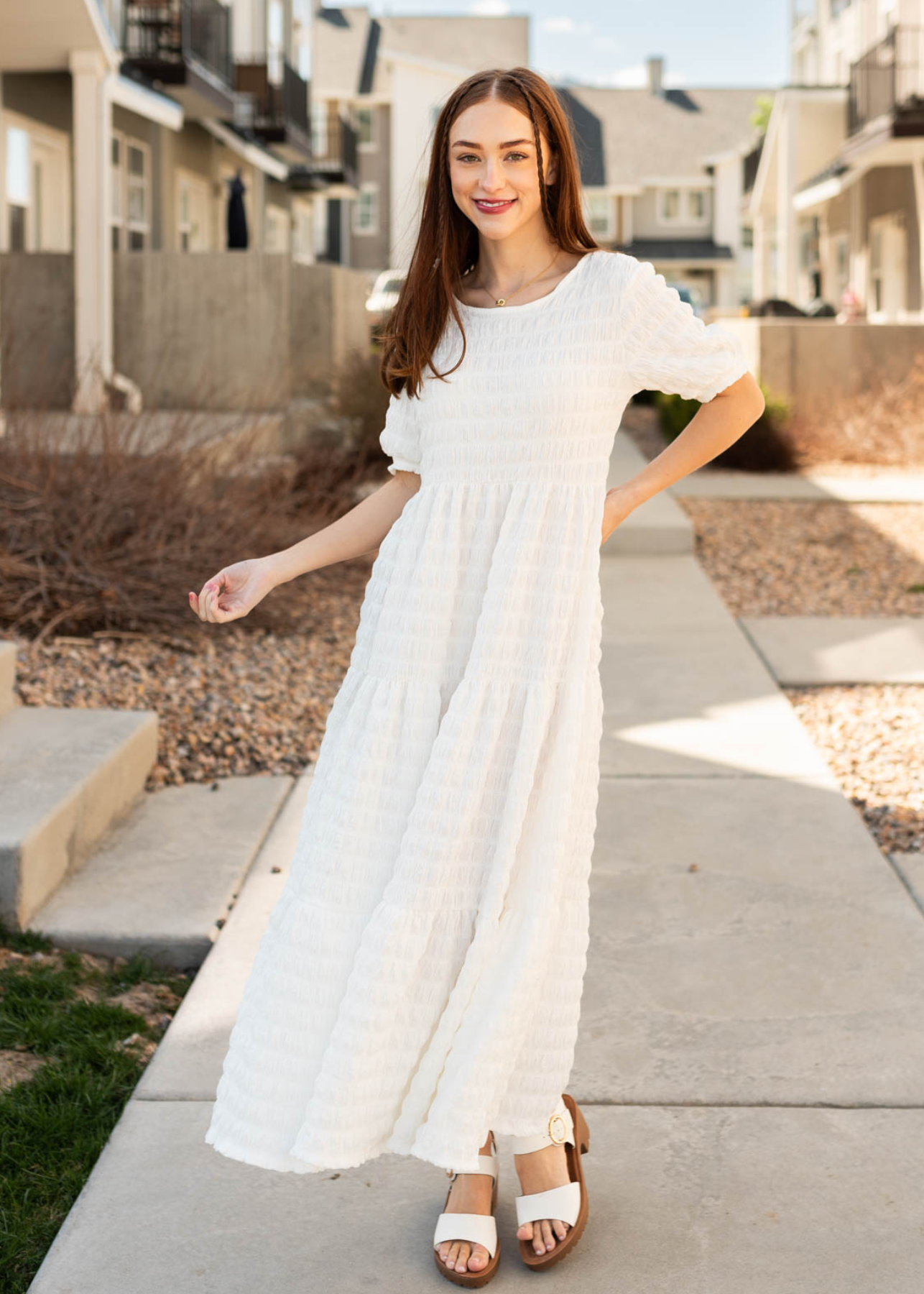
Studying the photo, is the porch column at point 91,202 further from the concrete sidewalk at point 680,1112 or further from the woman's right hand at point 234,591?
the woman's right hand at point 234,591

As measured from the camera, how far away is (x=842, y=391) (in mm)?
12703

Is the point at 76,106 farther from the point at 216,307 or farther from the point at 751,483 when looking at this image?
the point at 751,483

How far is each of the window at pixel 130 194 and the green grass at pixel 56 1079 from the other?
499 inches

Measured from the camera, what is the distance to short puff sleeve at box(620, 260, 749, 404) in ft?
6.86

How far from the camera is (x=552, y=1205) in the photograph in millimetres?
2195

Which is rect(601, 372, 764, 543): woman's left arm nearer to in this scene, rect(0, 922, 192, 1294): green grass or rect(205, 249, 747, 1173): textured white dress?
rect(205, 249, 747, 1173): textured white dress

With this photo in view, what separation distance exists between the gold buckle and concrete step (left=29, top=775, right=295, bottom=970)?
1.36 meters

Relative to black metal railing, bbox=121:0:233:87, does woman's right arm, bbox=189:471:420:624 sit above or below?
below

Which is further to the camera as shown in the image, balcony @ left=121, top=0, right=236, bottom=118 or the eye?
balcony @ left=121, top=0, right=236, bottom=118

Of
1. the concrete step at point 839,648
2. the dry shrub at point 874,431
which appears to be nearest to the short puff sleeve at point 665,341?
the concrete step at point 839,648

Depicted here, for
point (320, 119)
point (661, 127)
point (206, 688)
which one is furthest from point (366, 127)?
point (206, 688)

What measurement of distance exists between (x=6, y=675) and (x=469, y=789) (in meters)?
2.79

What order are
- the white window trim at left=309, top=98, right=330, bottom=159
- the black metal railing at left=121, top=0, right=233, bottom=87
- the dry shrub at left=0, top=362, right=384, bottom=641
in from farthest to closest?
the white window trim at left=309, top=98, right=330, bottom=159
the black metal railing at left=121, top=0, right=233, bottom=87
the dry shrub at left=0, top=362, right=384, bottom=641

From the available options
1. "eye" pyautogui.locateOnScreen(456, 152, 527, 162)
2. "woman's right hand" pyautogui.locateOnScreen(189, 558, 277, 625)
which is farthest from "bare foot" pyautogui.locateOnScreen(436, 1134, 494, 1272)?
"eye" pyautogui.locateOnScreen(456, 152, 527, 162)
